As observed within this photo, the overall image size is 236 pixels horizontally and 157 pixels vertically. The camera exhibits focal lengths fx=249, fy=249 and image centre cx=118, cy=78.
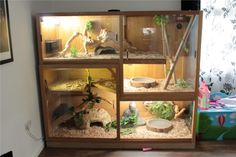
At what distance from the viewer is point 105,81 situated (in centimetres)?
247

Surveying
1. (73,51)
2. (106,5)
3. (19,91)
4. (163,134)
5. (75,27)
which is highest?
(106,5)

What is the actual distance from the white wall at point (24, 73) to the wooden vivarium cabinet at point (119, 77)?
0.42 ft

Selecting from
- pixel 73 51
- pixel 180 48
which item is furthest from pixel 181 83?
pixel 73 51

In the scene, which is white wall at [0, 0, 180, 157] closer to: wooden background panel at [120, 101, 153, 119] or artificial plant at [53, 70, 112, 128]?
artificial plant at [53, 70, 112, 128]

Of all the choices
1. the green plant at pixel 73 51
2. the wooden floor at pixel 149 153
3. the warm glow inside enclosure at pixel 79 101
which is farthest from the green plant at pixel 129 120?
the green plant at pixel 73 51

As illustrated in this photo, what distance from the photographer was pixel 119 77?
2.35m

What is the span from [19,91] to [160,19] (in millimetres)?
1386

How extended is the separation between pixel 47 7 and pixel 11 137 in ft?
4.60

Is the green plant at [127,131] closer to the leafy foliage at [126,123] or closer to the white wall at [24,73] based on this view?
the leafy foliage at [126,123]

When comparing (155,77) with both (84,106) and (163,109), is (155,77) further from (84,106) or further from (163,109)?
(84,106)

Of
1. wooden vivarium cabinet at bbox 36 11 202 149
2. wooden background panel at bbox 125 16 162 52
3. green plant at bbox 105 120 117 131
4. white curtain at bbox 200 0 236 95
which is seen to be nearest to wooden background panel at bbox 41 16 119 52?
wooden vivarium cabinet at bbox 36 11 202 149

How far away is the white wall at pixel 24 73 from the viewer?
5.98 feet

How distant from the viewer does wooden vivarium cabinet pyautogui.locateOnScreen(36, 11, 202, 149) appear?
2.32 metres

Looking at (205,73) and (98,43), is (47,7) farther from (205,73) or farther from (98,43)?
(205,73)
